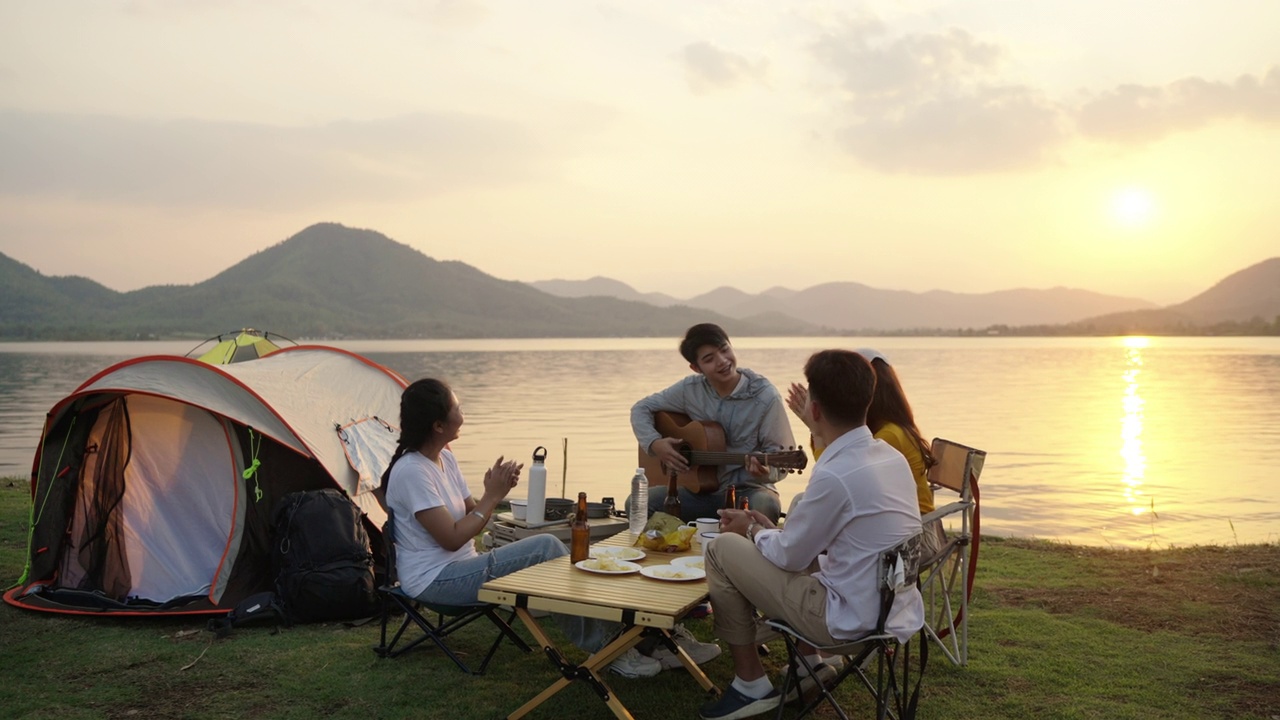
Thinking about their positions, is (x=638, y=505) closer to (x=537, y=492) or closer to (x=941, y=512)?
(x=537, y=492)

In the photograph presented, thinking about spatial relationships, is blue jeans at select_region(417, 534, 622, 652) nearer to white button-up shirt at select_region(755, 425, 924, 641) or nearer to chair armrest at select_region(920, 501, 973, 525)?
white button-up shirt at select_region(755, 425, 924, 641)

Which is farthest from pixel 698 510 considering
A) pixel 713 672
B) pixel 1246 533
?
pixel 1246 533

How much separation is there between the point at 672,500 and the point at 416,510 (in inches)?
71.9

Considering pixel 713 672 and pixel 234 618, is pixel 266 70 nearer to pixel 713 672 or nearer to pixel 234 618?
pixel 234 618

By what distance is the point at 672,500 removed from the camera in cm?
603

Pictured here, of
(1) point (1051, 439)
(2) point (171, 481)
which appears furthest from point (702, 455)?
(1) point (1051, 439)

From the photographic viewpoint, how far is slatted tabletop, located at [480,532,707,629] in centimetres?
380

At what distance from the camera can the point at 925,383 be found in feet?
117

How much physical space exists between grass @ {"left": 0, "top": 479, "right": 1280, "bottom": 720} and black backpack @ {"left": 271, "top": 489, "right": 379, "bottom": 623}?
0.45 feet

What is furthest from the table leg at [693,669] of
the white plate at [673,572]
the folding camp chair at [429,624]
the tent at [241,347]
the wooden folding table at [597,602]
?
the tent at [241,347]

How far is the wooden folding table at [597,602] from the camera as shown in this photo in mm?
3826

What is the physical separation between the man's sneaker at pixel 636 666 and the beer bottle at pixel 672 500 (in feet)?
3.91

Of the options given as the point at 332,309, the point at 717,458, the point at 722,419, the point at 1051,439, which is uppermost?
the point at 332,309

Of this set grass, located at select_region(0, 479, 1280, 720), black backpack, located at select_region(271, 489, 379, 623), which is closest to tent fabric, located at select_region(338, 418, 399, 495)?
black backpack, located at select_region(271, 489, 379, 623)
